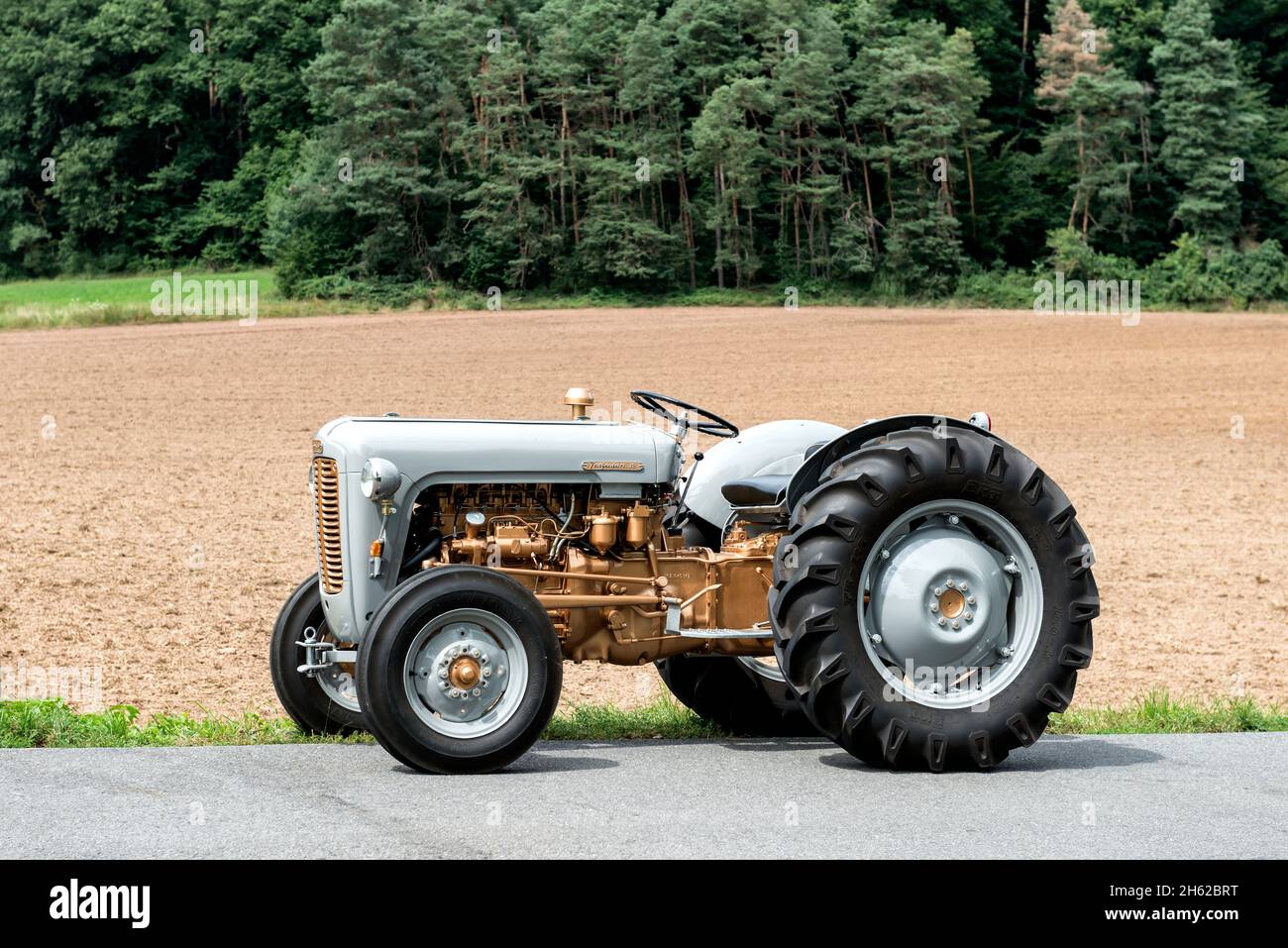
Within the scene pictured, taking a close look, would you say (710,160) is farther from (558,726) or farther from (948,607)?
(948,607)

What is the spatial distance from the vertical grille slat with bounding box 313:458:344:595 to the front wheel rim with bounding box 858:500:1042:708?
1.97m

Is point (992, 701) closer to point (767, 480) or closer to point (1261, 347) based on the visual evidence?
point (767, 480)

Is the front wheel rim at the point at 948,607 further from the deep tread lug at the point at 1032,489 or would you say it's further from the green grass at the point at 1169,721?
the green grass at the point at 1169,721

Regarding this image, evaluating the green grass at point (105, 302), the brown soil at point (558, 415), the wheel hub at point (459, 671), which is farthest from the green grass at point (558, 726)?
the green grass at point (105, 302)

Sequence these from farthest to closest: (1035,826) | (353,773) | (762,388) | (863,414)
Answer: (762,388)
(863,414)
(353,773)
(1035,826)

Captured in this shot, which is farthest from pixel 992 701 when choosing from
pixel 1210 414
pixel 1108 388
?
pixel 1108 388

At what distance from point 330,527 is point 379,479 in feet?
1.38

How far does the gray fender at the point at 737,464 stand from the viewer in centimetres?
688

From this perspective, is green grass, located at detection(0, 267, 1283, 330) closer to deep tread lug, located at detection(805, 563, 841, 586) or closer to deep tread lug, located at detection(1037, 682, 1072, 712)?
deep tread lug, located at detection(805, 563, 841, 586)

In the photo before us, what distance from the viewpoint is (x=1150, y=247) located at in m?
59.8

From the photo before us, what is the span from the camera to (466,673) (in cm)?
569

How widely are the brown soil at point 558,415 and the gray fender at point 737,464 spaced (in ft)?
10.2

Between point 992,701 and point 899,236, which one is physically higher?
point 899,236

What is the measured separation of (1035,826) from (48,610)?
906 cm
